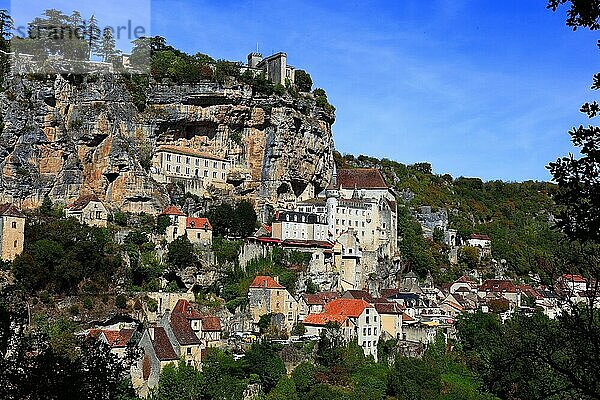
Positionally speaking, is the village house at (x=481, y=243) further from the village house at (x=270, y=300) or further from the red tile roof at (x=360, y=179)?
the village house at (x=270, y=300)

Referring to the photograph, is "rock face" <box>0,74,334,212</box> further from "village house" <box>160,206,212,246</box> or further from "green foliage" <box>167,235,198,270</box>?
"green foliage" <box>167,235,198,270</box>

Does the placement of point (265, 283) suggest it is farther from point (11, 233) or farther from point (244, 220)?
point (11, 233)

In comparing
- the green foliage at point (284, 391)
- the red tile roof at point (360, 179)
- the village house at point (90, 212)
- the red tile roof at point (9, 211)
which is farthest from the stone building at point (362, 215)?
the red tile roof at point (9, 211)

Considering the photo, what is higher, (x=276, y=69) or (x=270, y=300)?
(x=276, y=69)

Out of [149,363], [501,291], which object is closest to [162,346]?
[149,363]

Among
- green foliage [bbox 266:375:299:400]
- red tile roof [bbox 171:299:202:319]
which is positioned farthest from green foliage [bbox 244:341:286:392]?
red tile roof [bbox 171:299:202:319]

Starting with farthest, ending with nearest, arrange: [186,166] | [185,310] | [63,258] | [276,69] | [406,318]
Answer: [276,69]
[186,166]
[406,318]
[185,310]
[63,258]
